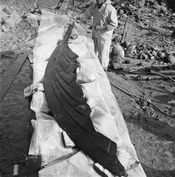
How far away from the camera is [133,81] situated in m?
9.14

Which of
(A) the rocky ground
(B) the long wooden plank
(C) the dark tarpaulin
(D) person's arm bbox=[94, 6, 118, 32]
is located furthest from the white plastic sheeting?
(D) person's arm bbox=[94, 6, 118, 32]

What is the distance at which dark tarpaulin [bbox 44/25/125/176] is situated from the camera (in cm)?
426

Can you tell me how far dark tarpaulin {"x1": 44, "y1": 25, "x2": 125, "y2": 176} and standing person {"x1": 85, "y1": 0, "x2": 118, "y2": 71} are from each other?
170 cm

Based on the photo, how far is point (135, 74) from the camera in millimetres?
9422

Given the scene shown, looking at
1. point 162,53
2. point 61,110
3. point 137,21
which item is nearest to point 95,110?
point 61,110

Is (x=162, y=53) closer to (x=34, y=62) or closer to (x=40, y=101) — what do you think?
(x=34, y=62)

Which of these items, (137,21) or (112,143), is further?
(137,21)

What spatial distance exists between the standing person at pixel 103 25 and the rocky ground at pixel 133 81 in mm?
826

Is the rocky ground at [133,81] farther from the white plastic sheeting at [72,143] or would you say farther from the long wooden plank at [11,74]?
the white plastic sheeting at [72,143]

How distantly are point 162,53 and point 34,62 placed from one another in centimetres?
487

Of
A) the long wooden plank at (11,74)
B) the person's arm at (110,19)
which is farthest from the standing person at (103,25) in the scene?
the long wooden plank at (11,74)

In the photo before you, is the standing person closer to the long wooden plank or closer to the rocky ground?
the rocky ground

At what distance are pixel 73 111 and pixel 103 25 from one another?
402cm

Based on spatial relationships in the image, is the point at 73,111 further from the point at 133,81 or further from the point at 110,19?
the point at 133,81
